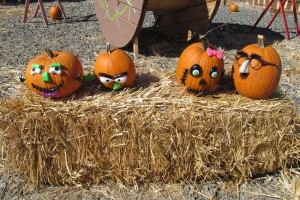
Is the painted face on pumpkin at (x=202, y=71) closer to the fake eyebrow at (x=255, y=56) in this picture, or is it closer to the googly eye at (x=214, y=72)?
the googly eye at (x=214, y=72)

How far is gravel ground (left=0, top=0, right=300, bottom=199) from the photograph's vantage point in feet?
8.24

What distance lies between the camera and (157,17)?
20.7ft

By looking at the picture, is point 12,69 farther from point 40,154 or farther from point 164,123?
point 164,123

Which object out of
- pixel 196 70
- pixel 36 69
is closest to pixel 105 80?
pixel 36 69

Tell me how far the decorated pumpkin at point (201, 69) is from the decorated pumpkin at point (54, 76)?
2.94 feet

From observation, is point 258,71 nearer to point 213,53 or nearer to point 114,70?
point 213,53

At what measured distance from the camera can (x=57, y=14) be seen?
8016 mm

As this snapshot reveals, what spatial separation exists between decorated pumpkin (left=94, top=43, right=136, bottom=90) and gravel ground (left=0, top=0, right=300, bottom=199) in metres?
0.87

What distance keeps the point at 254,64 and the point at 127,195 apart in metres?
1.48

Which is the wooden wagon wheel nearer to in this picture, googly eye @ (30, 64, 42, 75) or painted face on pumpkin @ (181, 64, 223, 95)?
painted face on pumpkin @ (181, 64, 223, 95)

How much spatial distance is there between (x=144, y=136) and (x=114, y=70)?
606 millimetres

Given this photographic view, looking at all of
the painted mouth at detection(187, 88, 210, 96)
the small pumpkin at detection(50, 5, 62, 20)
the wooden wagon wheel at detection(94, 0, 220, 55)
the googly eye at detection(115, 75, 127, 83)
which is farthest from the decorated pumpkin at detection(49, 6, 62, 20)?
the painted mouth at detection(187, 88, 210, 96)

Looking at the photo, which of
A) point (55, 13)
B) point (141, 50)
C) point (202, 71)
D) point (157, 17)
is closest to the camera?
point (202, 71)

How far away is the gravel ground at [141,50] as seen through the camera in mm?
2512
